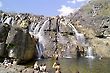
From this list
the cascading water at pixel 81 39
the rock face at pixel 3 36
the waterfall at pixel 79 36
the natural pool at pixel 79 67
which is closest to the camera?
the natural pool at pixel 79 67

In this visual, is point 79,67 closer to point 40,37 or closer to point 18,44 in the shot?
point 18,44

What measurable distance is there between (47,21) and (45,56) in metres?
21.0

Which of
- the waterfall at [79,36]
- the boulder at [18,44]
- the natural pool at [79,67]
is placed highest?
the waterfall at [79,36]

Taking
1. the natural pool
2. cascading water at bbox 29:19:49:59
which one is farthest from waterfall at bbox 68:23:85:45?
the natural pool

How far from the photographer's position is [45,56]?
8412 centimetres

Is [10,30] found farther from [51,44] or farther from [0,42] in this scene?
[51,44]

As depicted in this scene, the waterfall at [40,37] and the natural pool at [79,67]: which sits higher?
the waterfall at [40,37]

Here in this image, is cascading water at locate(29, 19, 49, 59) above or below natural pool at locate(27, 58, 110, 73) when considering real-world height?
above

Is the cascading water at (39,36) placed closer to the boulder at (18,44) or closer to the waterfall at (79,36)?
the waterfall at (79,36)

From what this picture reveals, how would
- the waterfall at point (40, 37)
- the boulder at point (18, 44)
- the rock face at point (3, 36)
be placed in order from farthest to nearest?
the waterfall at point (40, 37)
the boulder at point (18, 44)
the rock face at point (3, 36)

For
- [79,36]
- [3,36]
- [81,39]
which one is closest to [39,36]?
[79,36]

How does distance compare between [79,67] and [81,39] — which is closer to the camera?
[79,67]

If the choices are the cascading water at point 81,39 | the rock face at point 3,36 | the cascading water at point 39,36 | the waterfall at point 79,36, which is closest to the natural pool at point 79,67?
the rock face at point 3,36

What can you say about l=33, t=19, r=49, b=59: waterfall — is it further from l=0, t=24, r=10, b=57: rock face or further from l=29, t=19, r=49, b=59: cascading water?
l=0, t=24, r=10, b=57: rock face
